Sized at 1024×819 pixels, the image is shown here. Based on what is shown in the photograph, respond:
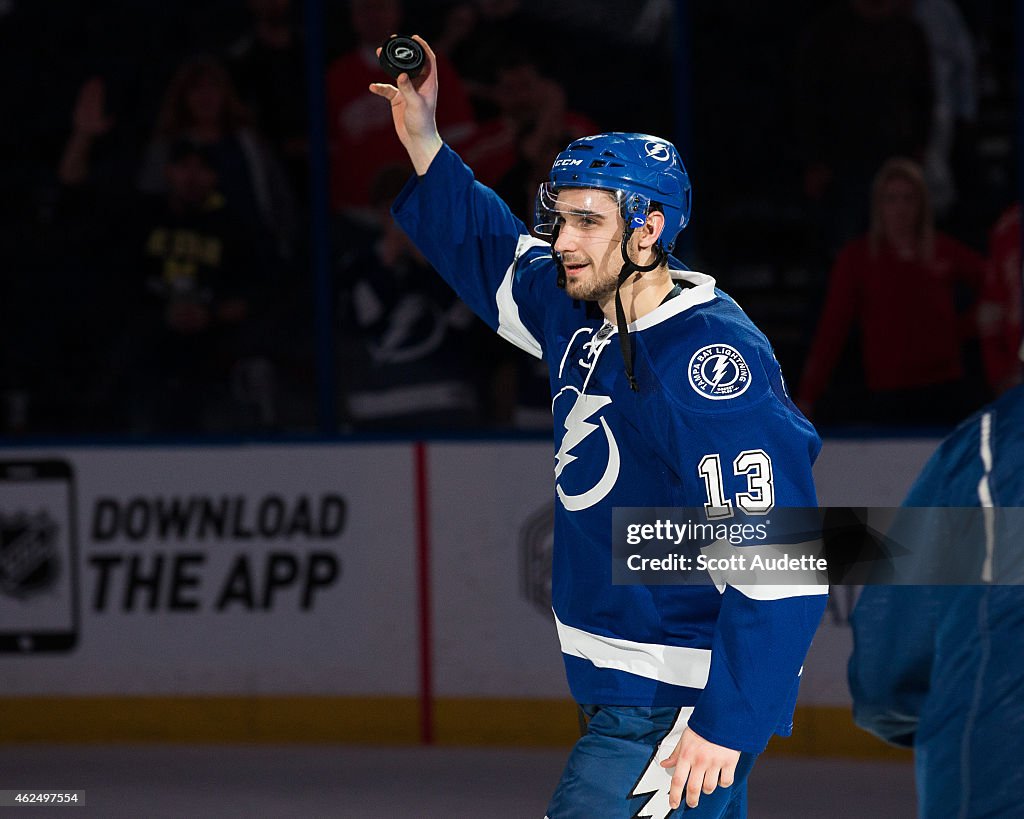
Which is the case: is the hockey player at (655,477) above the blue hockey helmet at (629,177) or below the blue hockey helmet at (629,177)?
below

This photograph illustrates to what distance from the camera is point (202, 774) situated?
5.84m

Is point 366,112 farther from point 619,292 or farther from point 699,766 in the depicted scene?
point 699,766

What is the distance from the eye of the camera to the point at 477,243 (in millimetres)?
3312

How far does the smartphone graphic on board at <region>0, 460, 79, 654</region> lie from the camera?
6.34 metres

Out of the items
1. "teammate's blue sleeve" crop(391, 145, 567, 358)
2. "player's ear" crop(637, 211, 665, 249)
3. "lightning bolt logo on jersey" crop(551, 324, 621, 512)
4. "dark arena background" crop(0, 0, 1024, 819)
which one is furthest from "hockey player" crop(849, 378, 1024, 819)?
"dark arena background" crop(0, 0, 1024, 819)

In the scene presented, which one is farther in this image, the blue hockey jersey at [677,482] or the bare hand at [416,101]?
the bare hand at [416,101]

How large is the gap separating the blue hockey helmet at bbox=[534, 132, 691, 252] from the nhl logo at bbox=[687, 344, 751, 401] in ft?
0.78

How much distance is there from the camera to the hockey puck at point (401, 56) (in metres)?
3.18

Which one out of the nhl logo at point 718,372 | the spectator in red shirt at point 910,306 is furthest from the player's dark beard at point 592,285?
the spectator in red shirt at point 910,306

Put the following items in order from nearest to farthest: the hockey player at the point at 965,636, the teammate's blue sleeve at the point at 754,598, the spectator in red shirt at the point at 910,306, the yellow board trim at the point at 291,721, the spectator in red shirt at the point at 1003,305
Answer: the hockey player at the point at 965,636
the teammate's blue sleeve at the point at 754,598
the yellow board trim at the point at 291,721
the spectator in red shirt at the point at 1003,305
the spectator in red shirt at the point at 910,306

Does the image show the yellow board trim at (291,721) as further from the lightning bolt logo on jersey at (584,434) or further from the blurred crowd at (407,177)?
the lightning bolt logo on jersey at (584,434)

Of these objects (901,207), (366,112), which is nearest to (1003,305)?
(901,207)

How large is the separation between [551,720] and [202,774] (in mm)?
1139

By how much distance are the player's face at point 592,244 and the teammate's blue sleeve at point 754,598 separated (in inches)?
10.2
